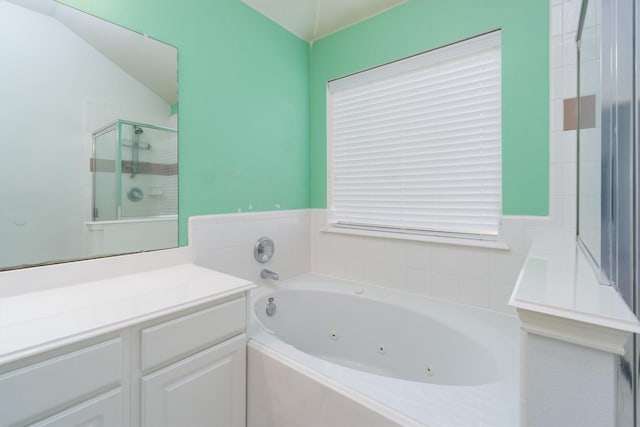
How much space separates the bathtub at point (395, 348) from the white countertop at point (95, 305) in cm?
35

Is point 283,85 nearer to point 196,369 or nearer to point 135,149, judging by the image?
point 135,149

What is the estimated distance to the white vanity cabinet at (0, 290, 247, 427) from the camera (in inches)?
29.0

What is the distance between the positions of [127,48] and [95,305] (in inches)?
47.5

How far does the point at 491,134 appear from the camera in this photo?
163 cm

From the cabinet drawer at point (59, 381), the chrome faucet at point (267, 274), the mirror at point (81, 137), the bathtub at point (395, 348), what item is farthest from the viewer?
the chrome faucet at point (267, 274)

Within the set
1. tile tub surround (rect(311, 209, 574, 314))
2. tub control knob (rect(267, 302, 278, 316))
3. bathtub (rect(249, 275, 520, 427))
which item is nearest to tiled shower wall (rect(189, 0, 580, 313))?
tile tub surround (rect(311, 209, 574, 314))

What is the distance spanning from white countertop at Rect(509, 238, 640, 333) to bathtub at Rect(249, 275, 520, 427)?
1.43 ft

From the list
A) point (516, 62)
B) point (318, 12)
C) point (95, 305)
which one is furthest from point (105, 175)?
point (516, 62)

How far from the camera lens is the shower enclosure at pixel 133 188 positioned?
4.28ft

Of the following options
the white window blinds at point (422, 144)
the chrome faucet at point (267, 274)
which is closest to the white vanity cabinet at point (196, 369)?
the chrome faucet at point (267, 274)

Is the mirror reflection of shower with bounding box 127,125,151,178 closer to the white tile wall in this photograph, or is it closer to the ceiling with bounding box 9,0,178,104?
the ceiling with bounding box 9,0,178,104

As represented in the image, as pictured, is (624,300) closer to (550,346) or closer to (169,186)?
(550,346)

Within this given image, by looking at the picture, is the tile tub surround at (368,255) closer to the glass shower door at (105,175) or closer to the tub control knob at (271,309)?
the tub control knob at (271,309)

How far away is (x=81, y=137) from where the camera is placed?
124 centimetres
